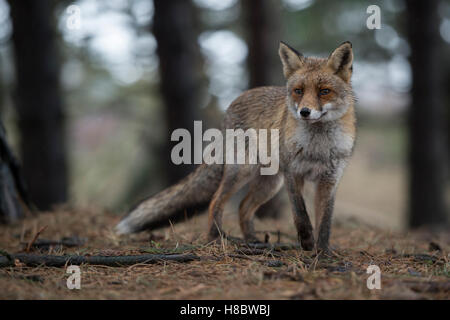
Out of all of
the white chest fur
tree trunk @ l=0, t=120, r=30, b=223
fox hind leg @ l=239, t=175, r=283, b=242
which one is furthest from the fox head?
tree trunk @ l=0, t=120, r=30, b=223

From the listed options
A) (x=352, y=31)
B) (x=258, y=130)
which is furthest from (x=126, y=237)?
(x=352, y=31)

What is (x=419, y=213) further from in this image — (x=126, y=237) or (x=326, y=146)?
(x=126, y=237)

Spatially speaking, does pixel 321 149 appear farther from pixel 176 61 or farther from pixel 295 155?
pixel 176 61

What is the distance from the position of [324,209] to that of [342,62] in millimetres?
1419

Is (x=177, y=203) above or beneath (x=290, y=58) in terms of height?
beneath

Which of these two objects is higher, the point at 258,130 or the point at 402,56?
the point at 402,56

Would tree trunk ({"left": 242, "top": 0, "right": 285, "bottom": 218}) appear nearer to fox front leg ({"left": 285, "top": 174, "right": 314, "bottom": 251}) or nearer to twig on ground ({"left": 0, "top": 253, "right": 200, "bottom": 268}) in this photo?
fox front leg ({"left": 285, "top": 174, "right": 314, "bottom": 251})

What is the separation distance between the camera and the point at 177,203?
459 centimetres

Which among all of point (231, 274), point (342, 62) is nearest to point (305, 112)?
point (342, 62)

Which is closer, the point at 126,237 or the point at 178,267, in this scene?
the point at 178,267

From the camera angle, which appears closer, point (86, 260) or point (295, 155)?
point (86, 260)

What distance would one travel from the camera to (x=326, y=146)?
3.78 metres

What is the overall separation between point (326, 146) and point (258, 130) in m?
0.95

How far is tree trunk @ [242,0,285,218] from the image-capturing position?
27.9ft
